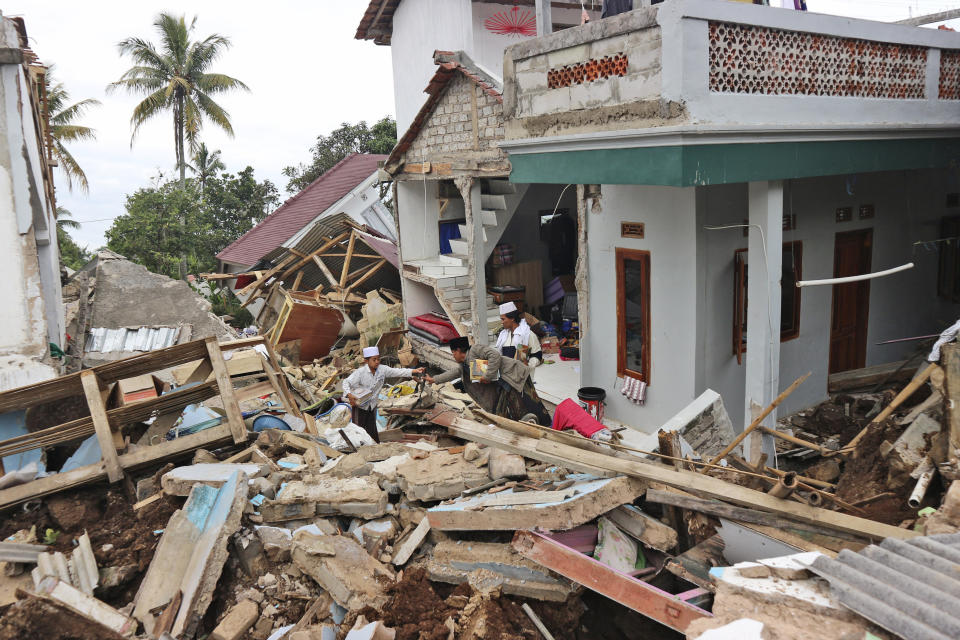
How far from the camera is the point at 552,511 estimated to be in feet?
13.0

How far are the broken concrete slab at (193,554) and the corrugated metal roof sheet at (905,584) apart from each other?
3618mm

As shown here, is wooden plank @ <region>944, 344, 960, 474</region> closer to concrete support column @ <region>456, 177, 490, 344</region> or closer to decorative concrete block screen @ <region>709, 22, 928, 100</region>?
decorative concrete block screen @ <region>709, 22, 928, 100</region>

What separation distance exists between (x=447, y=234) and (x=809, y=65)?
9186 mm

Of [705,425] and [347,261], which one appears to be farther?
[347,261]

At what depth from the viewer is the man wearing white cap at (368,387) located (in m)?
8.55

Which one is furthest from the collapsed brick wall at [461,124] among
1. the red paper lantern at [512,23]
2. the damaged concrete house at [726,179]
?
the red paper lantern at [512,23]

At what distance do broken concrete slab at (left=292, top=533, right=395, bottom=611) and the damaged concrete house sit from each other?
3889 mm

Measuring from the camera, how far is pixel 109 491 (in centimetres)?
555

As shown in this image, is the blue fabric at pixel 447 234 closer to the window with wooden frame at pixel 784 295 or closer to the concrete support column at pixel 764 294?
the window with wooden frame at pixel 784 295

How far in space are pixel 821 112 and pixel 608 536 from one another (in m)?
4.87

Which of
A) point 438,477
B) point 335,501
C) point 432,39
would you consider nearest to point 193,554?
point 335,501

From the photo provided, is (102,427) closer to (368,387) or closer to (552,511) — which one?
(368,387)

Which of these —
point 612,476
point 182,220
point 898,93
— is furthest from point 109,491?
point 182,220

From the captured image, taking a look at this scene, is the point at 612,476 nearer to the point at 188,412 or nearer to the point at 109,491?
the point at 109,491
